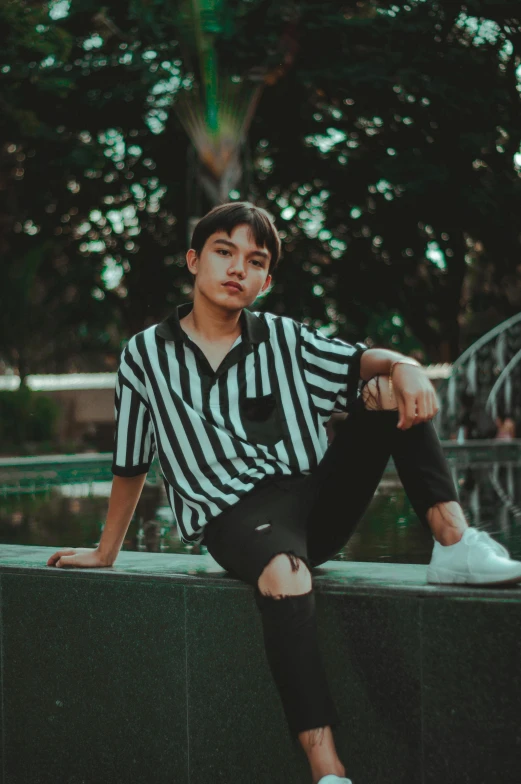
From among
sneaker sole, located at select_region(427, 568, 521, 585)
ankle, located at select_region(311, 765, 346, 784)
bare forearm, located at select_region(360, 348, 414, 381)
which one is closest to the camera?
ankle, located at select_region(311, 765, 346, 784)

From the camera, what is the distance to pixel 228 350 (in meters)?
2.83

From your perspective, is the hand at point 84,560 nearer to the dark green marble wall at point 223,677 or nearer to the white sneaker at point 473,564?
the dark green marble wall at point 223,677

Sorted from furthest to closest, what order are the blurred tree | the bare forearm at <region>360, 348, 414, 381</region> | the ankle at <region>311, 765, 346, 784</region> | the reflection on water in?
1. the blurred tree
2. the reflection on water
3. the bare forearm at <region>360, 348, 414, 381</region>
4. the ankle at <region>311, 765, 346, 784</region>

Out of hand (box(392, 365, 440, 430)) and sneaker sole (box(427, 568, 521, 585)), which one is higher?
hand (box(392, 365, 440, 430))

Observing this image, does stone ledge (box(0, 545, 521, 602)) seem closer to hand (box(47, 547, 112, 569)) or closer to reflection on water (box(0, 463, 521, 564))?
hand (box(47, 547, 112, 569))

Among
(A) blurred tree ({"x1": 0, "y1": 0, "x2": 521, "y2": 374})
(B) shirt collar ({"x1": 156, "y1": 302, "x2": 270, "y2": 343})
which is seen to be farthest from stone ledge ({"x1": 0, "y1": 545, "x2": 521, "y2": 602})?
(A) blurred tree ({"x1": 0, "y1": 0, "x2": 521, "y2": 374})

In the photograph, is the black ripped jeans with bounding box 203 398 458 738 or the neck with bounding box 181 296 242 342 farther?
the neck with bounding box 181 296 242 342

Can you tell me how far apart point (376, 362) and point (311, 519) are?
1.49ft

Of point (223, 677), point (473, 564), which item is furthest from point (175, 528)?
point (473, 564)

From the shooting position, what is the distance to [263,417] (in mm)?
2754

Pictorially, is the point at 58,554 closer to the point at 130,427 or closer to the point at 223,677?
the point at 130,427

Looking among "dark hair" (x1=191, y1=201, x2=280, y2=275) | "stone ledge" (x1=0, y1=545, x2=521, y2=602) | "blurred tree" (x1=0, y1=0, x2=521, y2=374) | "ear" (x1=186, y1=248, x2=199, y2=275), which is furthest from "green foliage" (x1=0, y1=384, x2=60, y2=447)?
"dark hair" (x1=191, y1=201, x2=280, y2=275)

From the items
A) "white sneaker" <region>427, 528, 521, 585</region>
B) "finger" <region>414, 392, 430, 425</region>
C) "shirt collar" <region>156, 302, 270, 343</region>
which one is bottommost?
"white sneaker" <region>427, 528, 521, 585</region>

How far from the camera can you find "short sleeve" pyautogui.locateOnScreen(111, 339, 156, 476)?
288 cm
